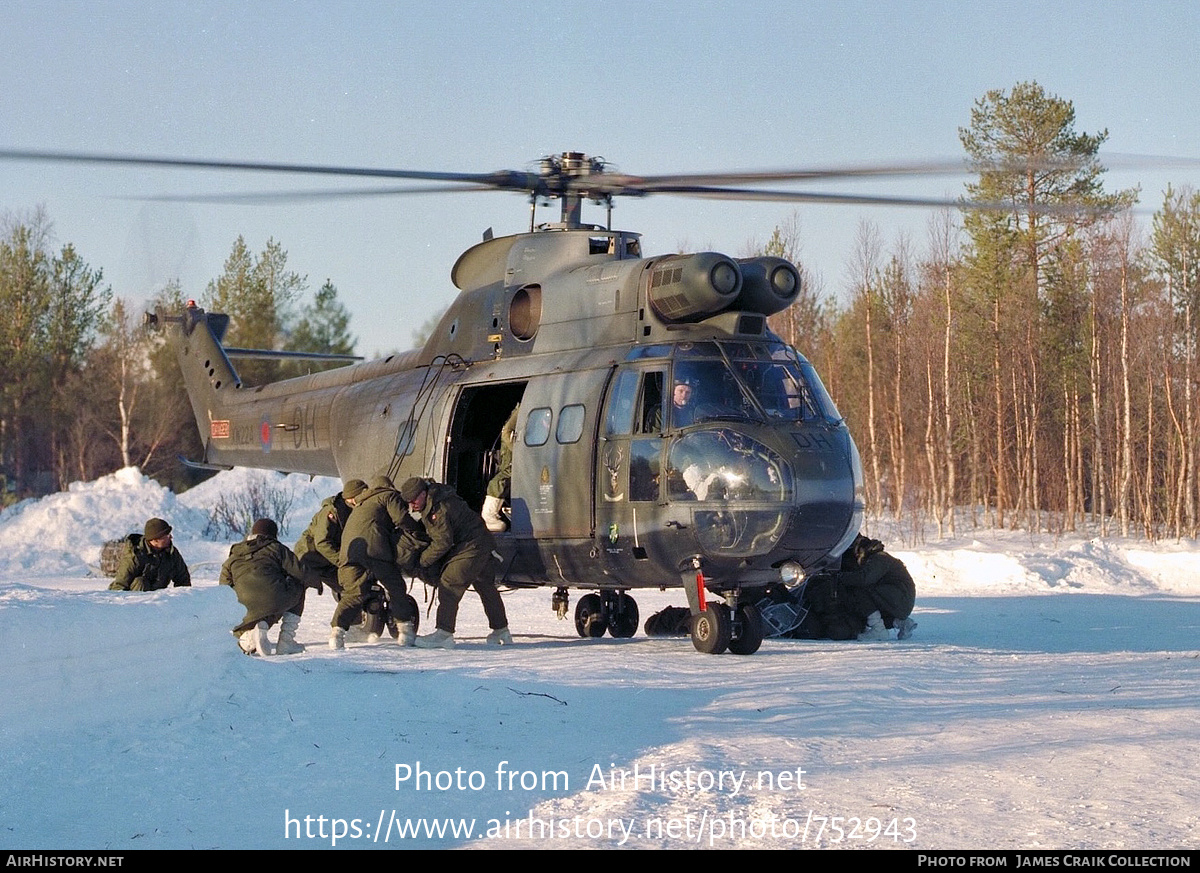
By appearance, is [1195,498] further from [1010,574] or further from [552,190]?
[552,190]

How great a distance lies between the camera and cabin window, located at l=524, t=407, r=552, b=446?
12703mm

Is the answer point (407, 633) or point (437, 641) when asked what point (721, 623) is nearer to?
point (437, 641)

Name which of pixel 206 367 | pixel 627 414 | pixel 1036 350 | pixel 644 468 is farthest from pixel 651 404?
pixel 1036 350

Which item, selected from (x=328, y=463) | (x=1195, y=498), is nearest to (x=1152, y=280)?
(x=1195, y=498)

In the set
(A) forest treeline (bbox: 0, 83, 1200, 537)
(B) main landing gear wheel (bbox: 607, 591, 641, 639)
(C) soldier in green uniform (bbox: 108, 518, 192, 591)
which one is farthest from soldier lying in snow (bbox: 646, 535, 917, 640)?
(A) forest treeline (bbox: 0, 83, 1200, 537)

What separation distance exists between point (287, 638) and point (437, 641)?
62.5 inches

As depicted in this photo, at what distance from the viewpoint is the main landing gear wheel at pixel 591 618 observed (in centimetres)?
1417

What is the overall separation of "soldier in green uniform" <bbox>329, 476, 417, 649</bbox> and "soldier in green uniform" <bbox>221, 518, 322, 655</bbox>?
1.18 metres

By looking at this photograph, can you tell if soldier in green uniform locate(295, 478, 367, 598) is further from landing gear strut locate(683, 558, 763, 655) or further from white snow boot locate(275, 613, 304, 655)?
landing gear strut locate(683, 558, 763, 655)

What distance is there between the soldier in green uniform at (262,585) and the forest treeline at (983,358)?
25.1 m

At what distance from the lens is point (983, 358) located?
1668 inches

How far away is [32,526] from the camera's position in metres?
29.3

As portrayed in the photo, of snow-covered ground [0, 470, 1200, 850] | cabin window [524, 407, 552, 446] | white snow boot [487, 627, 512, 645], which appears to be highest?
cabin window [524, 407, 552, 446]

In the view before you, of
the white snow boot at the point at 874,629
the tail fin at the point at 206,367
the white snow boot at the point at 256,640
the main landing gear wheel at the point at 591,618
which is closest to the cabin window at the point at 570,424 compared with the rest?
the main landing gear wheel at the point at 591,618
